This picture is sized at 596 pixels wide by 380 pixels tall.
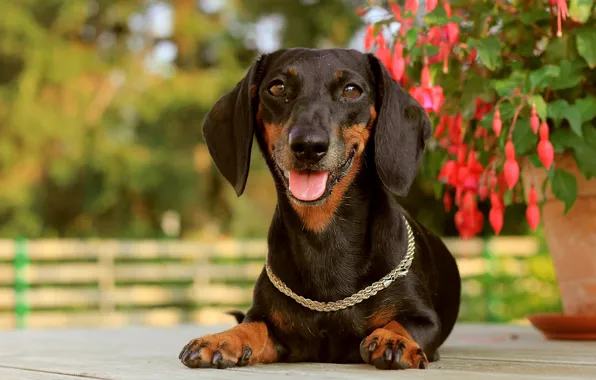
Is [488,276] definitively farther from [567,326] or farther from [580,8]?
[580,8]

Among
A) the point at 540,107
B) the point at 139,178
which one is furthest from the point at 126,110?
the point at 540,107

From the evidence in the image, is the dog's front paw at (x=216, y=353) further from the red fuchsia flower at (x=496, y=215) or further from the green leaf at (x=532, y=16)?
the green leaf at (x=532, y=16)

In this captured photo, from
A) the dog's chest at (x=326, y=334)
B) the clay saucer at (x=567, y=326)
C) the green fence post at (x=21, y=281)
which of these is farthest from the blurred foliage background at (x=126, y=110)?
the dog's chest at (x=326, y=334)

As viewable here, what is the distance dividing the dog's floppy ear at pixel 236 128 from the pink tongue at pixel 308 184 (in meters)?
0.26

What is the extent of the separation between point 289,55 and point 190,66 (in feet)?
38.3

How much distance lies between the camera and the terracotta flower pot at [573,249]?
132 inches

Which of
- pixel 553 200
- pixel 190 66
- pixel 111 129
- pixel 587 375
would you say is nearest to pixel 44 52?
pixel 111 129

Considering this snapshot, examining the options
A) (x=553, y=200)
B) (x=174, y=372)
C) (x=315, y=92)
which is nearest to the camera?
(x=174, y=372)

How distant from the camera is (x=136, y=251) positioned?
10.6 metres

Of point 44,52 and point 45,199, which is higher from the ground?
point 44,52

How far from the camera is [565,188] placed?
3049 millimetres

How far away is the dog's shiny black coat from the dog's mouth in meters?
0.10

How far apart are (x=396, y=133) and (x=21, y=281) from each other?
8562 mm

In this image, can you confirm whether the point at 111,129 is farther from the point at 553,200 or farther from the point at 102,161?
the point at 553,200
